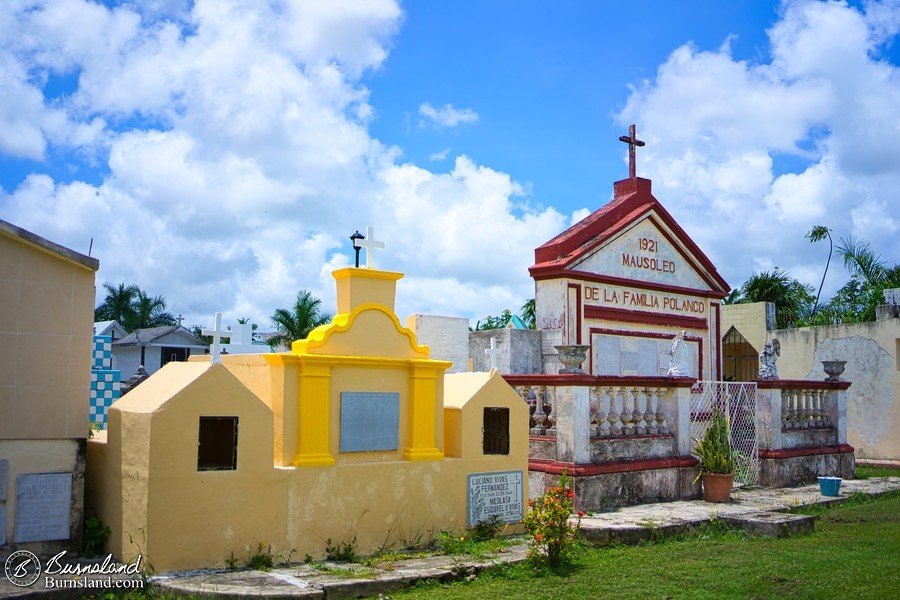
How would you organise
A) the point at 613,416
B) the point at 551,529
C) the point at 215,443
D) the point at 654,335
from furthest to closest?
the point at 654,335
the point at 613,416
the point at 215,443
the point at 551,529

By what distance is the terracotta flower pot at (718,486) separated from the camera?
41.3 ft

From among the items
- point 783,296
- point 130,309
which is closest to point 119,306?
point 130,309

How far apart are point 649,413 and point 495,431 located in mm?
3288

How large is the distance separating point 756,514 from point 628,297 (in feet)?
25.0

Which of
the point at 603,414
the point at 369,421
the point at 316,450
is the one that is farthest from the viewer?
the point at 603,414

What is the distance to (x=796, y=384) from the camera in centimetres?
1548

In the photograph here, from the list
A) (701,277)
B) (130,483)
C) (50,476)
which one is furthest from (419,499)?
(701,277)

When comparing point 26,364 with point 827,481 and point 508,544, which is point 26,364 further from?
point 827,481

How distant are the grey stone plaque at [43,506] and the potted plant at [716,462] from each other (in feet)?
29.1

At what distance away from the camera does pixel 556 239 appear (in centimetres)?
1730

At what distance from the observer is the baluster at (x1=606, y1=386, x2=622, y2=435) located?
12.4 metres

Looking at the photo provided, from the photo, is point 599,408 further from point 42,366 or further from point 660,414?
point 42,366

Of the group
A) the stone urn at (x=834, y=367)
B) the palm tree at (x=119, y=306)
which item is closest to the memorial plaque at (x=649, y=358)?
the stone urn at (x=834, y=367)

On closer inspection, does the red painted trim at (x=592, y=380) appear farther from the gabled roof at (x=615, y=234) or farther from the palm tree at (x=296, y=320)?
the palm tree at (x=296, y=320)
